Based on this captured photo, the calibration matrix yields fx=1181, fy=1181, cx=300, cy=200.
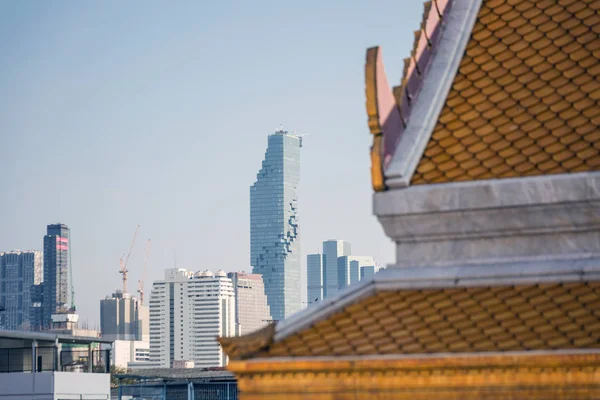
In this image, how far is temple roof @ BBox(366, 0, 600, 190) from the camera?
16078 mm

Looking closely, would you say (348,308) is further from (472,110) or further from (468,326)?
(472,110)

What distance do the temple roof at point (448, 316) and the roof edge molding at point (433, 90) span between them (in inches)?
56.7

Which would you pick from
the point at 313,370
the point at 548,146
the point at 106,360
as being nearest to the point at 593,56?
the point at 548,146

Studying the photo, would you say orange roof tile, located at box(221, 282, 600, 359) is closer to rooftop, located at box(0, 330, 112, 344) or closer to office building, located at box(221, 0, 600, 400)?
office building, located at box(221, 0, 600, 400)

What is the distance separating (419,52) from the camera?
1792cm

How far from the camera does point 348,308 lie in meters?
15.6

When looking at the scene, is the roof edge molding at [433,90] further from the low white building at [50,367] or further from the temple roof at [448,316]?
the low white building at [50,367]

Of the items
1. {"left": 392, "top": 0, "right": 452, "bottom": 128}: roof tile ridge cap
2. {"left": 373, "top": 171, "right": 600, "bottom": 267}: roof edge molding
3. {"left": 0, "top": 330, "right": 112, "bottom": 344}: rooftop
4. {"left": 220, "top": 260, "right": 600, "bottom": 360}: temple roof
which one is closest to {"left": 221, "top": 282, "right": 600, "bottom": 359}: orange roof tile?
{"left": 220, "top": 260, "right": 600, "bottom": 360}: temple roof

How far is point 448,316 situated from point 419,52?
4919 mm

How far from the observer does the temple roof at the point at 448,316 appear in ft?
45.1

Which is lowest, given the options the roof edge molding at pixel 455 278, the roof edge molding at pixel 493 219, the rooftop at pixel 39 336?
the rooftop at pixel 39 336

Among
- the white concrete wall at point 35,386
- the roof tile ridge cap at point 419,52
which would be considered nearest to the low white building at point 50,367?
the white concrete wall at point 35,386

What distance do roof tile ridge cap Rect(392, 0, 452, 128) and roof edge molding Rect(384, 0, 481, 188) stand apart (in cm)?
9

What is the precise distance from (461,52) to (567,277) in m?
4.38
